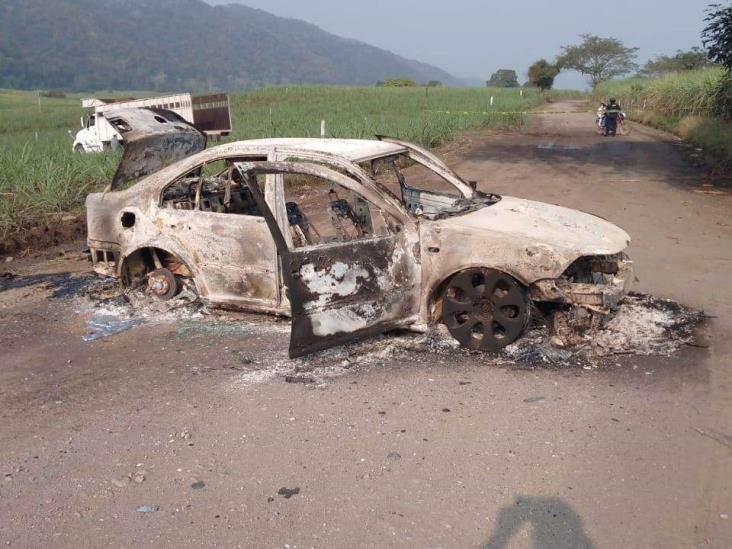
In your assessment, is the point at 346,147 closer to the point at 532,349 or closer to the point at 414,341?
the point at 414,341

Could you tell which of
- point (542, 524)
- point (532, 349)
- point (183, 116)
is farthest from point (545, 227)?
point (183, 116)

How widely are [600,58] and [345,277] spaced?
83.5 meters

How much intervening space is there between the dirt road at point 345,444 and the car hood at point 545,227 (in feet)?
3.01

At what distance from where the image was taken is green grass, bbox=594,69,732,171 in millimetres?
16656

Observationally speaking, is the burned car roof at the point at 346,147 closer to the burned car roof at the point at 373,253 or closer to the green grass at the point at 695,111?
the burned car roof at the point at 373,253

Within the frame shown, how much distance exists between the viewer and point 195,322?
612 centimetres

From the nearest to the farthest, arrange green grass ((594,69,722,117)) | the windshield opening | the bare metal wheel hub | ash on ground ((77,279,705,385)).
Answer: ash on ground ((77,279,705,385)) → the windshield opening → the bare metal wheel hub → green grass ((594,69,722,117))

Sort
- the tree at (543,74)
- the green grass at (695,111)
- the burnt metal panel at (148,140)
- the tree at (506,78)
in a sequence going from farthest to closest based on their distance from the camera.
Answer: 1. the tree at (506,78)
2. the tree at (543,74)
3. the green grass at (695,111)
4. the burnt metal panel at (148,140)

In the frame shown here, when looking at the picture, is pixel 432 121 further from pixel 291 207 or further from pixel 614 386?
pixel 614 386

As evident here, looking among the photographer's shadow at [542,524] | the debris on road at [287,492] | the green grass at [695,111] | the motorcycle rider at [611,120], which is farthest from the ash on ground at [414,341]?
the motorcycle rider at [611,120]

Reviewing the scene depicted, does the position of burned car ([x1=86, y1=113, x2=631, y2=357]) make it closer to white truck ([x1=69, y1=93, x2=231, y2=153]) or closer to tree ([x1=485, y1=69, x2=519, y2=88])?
white truck ([x1=69, y1=93, x2=231, y2=153])

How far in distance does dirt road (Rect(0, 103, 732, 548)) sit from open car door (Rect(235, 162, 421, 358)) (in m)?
0.33

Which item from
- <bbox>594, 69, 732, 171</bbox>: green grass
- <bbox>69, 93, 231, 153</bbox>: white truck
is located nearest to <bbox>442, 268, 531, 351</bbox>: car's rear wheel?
<bbox>594, 69, 732, 171</bbox>: green grass

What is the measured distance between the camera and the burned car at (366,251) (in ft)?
16.1
